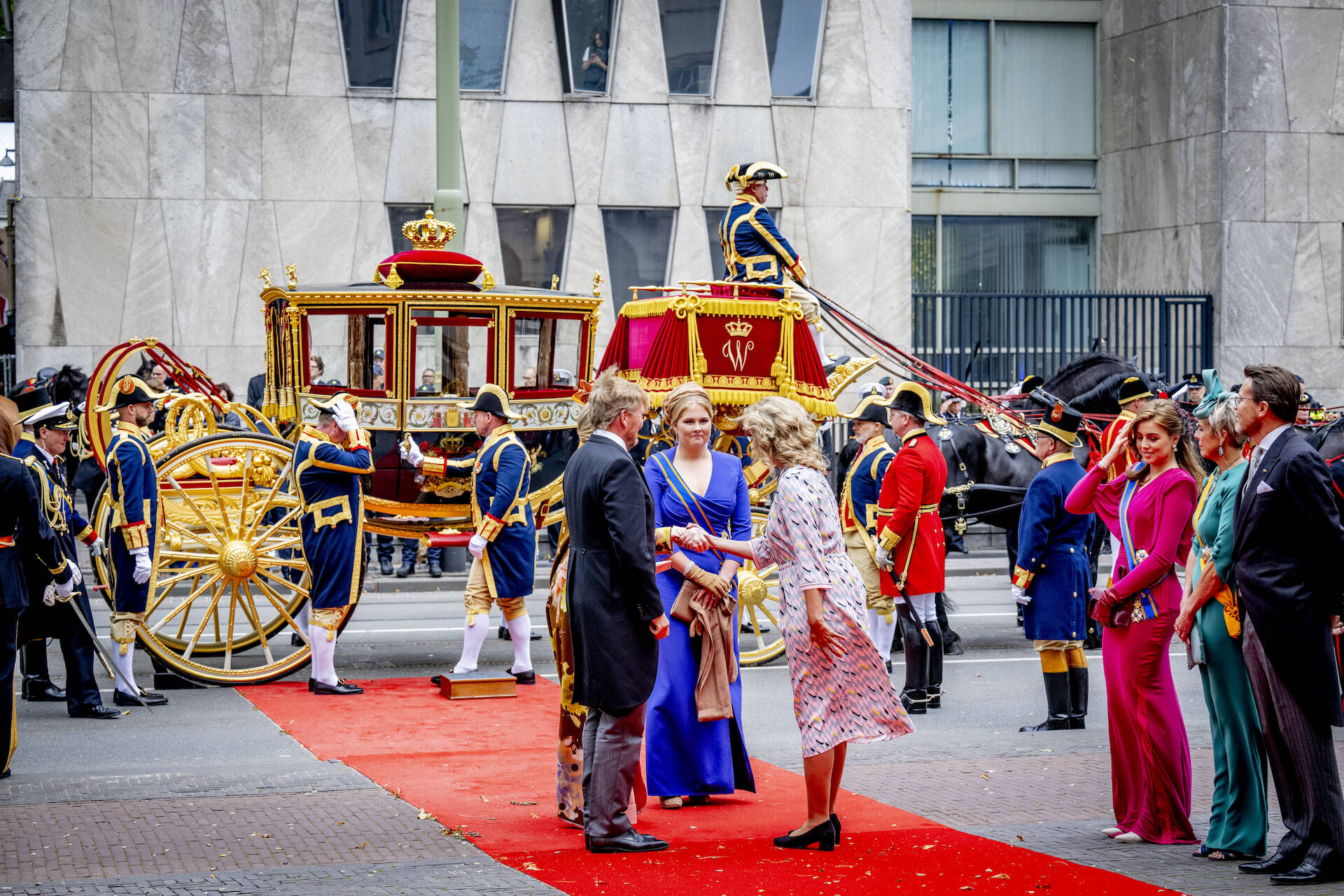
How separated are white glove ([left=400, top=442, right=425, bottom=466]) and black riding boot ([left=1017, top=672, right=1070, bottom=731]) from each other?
4.64 metres

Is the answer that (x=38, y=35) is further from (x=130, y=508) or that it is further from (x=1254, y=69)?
(x=1254, y=69)

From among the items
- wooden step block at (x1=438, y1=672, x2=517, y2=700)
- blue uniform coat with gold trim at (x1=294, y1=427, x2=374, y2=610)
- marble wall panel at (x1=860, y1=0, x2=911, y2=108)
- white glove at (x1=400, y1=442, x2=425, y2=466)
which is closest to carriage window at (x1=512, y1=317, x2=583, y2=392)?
white glove at (x1=400, y1=442, x2=425, y2=466)

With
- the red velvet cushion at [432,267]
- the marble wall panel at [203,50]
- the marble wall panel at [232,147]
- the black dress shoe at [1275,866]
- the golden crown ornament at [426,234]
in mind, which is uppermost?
the marble wall panel at [203,50]

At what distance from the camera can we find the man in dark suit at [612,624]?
261 inches

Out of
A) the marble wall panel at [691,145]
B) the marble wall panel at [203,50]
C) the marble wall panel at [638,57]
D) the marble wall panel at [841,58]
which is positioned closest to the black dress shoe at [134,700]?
the marble wall panel at [203,50]

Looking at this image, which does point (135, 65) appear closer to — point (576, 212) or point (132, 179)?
point (132, 179)

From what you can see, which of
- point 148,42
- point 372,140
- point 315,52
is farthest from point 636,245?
point 148,42

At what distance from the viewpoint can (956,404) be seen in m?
15.4

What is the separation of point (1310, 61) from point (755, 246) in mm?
15986

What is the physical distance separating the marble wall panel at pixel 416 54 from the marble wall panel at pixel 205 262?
9.06 feet

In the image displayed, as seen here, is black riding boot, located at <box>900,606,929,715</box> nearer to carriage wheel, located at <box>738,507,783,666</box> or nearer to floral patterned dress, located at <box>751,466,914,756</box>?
carriage wheel, located at <box>738,507,783,666</box>

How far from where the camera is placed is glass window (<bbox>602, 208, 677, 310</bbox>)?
2242 centimetres

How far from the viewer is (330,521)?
10.7m

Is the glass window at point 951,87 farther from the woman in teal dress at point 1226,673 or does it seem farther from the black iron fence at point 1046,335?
the woman in teal dress at point 1226,673
